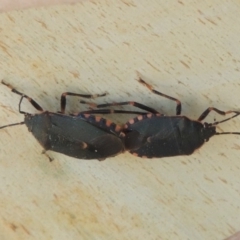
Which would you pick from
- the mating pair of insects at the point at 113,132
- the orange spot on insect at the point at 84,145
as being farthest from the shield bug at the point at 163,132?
the orange spot on insect at the point at 84,145

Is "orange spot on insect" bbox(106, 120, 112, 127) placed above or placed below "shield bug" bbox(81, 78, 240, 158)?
below

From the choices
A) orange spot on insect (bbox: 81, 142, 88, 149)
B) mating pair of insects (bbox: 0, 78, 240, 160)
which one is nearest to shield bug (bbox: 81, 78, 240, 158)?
mating pair of insects (bbox: 0, 78, 240, 160)

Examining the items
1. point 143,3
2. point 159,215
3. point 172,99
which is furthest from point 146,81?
point 159,215

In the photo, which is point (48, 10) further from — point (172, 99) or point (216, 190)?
point (216, 190)

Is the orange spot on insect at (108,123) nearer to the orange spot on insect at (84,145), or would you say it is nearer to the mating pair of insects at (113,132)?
the mating pair of insects at (113,132)

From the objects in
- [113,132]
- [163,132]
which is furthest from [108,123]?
[163,132]

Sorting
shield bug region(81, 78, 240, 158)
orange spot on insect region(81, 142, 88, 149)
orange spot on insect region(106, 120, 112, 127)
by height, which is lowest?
orange spot on insect region(81, 142, 88, 149)

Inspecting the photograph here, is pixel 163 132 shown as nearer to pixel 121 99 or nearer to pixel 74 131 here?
pixel 121 99

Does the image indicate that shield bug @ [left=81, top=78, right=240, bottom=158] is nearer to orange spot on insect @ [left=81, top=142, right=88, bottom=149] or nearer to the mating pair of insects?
the mating pair of insects
